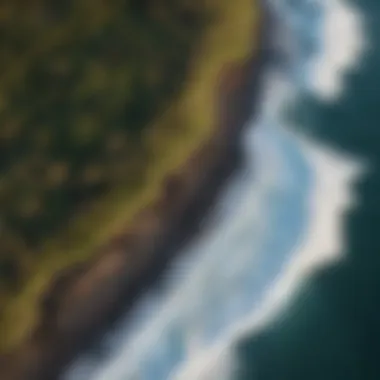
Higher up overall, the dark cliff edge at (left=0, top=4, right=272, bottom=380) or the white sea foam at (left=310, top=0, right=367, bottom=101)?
the white sea foam at (left=310, top=0, right=367, bottom=101)

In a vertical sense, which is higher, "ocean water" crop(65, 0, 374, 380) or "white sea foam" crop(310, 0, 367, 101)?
"white sea foam" crop(310, 0, 367, 101)

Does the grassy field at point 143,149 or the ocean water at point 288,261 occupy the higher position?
the grassy field at point 143,149

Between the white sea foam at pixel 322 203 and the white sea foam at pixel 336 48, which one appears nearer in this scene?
the white sea foam at pixel 322 203

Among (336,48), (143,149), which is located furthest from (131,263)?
(336,48)

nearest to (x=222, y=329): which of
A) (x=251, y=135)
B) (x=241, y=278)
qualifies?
(x=241, y=278)

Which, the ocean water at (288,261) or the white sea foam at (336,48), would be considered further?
the white sea foam at (336,48)

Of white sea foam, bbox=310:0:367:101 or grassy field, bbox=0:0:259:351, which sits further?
white sea foam, bbox=310:0:367:101
